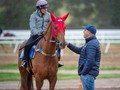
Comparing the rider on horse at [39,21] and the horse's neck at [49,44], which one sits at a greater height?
the rider on horse at [39,21]

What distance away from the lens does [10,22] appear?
53844 millimetres

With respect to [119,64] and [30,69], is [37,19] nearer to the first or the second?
[30,69]

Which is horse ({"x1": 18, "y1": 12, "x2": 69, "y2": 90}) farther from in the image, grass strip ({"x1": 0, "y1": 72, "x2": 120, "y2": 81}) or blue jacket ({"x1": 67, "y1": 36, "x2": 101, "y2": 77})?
grass strip ({"x1": 0, "y1": 72, "x2": 120, "y2": 81})

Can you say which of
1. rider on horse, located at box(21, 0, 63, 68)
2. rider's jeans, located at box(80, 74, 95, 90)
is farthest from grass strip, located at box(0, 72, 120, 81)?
rider's jeans, located at box(80, 74, 95, 90)

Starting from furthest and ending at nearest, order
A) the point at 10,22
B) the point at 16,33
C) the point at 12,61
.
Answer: the point at 10,22 < the point at 16,33 < the point at 12,61

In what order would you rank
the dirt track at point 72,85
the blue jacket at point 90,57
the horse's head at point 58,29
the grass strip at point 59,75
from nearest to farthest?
the blue jacket at point 90,57 → the horse's head at point 58,29 → the dirt track at point 72,85 → the grass strip at point 59,75

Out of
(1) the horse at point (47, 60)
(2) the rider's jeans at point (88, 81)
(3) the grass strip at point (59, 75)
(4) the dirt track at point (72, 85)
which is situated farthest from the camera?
(3) the grass strip at point (59, 75)

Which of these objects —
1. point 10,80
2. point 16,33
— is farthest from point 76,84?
point 16,33

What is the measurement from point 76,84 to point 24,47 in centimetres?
473

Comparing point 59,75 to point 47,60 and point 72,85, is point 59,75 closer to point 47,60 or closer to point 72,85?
point 72,85

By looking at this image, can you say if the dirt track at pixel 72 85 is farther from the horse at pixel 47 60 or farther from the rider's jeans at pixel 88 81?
the rider's jeans at pixel 88 81

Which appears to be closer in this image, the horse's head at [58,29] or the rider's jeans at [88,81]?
the rider's jeans at [88,81]

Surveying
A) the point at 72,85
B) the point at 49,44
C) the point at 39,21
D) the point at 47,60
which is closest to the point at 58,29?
the point at 49,44

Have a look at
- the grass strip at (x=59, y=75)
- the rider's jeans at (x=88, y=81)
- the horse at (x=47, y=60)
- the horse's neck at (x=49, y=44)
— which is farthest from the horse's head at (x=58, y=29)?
the grass strip at (x=59, y=75)
